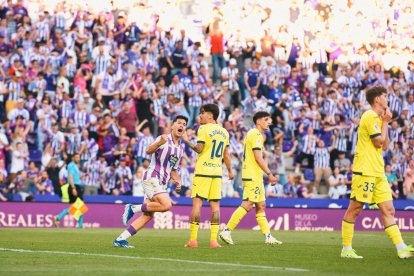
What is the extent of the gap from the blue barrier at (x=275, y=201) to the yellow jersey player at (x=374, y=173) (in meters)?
15.9

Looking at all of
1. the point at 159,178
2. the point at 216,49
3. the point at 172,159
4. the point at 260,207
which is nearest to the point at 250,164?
the point at 260,207

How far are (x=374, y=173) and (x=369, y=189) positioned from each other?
0.26 meters

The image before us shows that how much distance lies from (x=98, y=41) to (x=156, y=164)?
17.2 meters

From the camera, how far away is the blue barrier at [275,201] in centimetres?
3012

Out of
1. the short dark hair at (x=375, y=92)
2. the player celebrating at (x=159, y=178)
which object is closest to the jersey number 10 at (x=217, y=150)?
the player celebrating at (x=159, y=178)

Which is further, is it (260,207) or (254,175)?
(260,207)

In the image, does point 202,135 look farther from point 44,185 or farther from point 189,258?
point 44,185

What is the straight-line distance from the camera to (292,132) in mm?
35219

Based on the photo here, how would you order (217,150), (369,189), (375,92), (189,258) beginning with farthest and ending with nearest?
(217,150) → (375,92) → (189,258) → (369,189)

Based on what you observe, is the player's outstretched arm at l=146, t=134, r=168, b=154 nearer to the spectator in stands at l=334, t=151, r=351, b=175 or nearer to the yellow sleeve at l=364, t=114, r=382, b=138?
Result: the yellow sleeve at l=364, t=114, r=382, b=138

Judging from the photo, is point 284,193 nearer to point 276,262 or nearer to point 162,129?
point 162,129

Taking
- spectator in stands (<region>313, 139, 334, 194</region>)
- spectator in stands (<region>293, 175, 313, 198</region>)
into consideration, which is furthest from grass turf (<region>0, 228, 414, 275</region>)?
spectator in stands (<region>313, 139, 334, 194</region>)

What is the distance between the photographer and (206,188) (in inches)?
711

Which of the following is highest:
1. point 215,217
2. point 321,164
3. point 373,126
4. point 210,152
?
point 373,126
